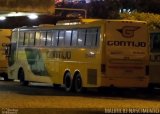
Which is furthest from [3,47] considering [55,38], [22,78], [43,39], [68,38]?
[68,38]

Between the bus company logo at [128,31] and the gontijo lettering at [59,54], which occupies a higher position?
the bus company logo at [128,31]

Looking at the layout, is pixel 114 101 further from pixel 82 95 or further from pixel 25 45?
pixel 25 45

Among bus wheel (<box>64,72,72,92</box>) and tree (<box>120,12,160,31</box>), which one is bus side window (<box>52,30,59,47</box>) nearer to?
bus wheel (<box>64,72,72,92</box>)

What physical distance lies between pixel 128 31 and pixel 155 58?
6.23ft

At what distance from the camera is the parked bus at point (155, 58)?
26359 mm

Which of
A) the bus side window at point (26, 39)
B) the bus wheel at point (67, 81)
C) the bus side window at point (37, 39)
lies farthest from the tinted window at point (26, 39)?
the bus wheel at point (67, 81)

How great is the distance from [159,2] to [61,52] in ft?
96.7

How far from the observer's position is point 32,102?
21031mm

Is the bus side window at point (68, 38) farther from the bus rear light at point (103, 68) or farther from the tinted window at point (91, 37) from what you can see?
the bus rear light at point (103, 68)

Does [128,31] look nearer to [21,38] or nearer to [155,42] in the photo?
[155,42]

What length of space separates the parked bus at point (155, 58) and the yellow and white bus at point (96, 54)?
0.80 meters

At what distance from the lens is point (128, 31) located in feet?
83.6

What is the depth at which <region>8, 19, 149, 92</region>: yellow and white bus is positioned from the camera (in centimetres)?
2506

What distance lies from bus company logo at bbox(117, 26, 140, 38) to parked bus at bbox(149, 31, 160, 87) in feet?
5.15
